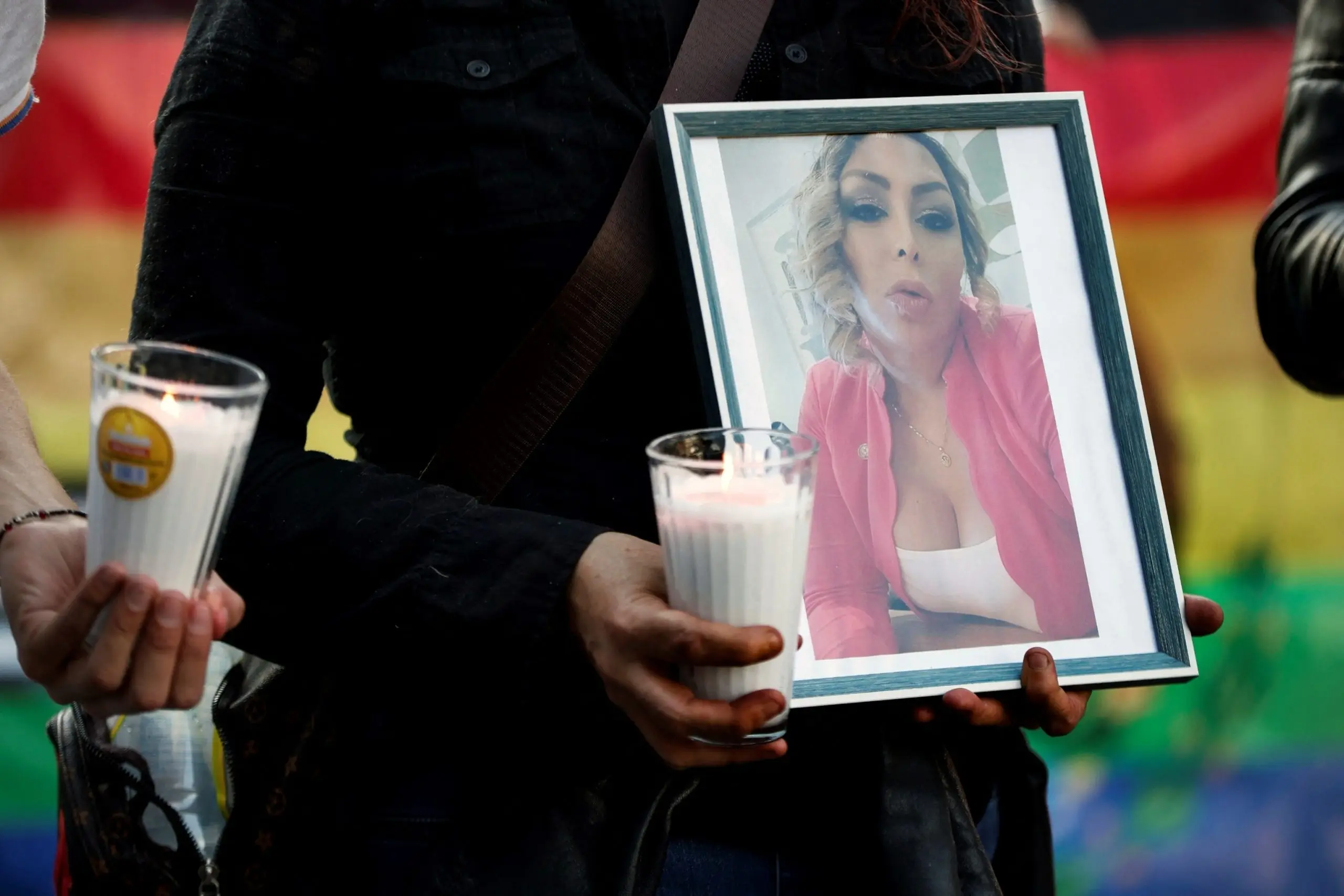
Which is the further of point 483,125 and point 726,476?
point 483,125

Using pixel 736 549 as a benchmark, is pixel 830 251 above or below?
above

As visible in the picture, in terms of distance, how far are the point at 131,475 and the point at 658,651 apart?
468 millimetres

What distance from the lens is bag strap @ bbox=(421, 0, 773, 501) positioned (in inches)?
61.0

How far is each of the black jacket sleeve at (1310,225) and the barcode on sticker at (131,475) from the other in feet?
5.43

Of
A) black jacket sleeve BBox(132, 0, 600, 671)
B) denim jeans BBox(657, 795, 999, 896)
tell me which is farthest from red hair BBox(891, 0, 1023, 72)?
denim jeans BBox(657, 795, 999, 896)

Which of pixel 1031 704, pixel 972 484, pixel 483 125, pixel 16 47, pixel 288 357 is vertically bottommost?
pixel 1031 704

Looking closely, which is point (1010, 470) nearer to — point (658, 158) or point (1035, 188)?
point (1035, 188)

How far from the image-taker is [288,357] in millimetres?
1583

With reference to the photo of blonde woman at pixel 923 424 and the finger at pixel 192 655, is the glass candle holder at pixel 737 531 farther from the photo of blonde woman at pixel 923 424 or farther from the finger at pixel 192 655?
the finger at pixel 192 655

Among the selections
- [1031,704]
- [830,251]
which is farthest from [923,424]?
[1031,704]

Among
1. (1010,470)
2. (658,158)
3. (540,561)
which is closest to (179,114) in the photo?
(658,158)

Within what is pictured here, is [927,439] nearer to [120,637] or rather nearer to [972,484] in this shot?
[972,484]

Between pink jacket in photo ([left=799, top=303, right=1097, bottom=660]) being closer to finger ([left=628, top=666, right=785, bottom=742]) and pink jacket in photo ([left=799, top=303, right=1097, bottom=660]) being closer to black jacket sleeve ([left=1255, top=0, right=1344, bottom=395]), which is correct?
finger ([left=628, top=666, right=785, bottom=742])

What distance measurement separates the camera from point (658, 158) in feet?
5.12
